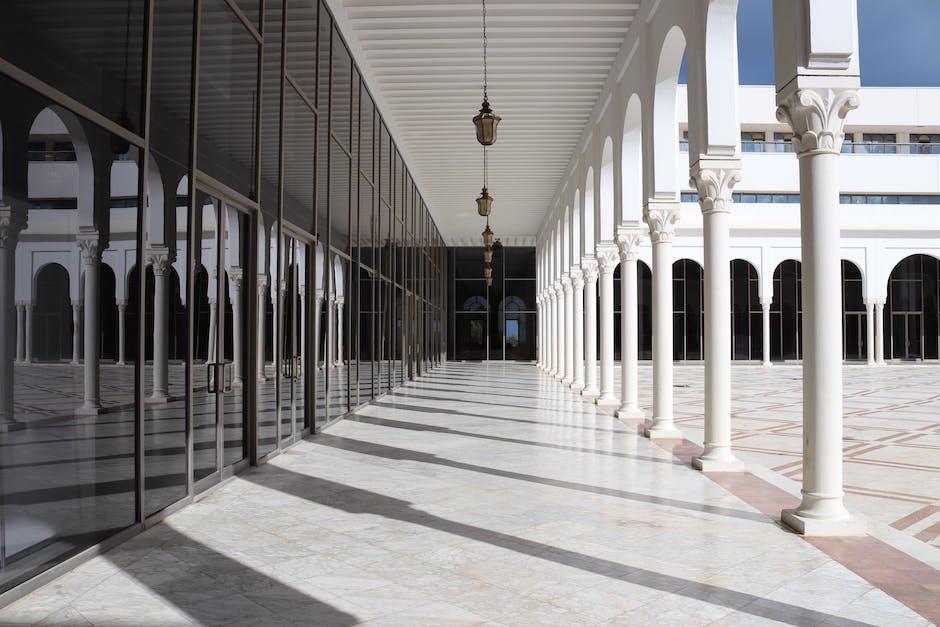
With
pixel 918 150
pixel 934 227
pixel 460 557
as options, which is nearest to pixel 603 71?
pixel 460 557

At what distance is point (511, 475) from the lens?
7.69 meters

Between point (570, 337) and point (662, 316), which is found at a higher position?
point (662, 316)

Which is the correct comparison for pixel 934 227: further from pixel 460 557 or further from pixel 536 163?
pixel 460 557

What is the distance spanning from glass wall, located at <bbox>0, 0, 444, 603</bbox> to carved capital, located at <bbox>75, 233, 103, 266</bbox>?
0.7 inches

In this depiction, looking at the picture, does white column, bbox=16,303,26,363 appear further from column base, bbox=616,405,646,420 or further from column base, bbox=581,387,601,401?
column base, bbox=581,387,601,401

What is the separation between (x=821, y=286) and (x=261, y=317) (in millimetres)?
5367

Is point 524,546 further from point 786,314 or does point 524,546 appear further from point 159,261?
point 786,314

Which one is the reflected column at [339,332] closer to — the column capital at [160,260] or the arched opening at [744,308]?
the column capital at [160,260]

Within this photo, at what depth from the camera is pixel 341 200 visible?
11.9 meters

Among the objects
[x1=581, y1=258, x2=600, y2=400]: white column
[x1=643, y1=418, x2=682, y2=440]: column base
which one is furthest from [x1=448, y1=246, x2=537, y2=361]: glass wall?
[x1=643, y1=418, x2=682, y2=440]: column base

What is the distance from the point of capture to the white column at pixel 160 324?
555 centimetres

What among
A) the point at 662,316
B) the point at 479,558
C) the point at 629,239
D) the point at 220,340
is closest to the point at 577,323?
the point at 629,239

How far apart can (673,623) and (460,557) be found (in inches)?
60.5

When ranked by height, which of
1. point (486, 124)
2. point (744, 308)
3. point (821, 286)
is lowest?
point (821, 286)
